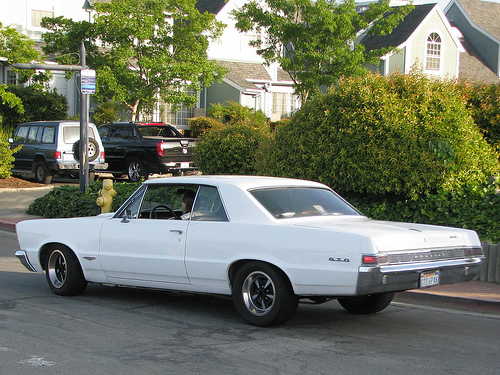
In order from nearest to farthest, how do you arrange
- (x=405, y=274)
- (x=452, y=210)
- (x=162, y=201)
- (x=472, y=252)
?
(x=405, y=274)
(x=472, y=252)
(x=162, y=201)
(x=452, y=210)

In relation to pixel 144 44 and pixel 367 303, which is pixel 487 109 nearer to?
pixel 367 303

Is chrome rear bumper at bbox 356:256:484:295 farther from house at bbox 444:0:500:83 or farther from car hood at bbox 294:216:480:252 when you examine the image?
house at bbox 444:0:500:83

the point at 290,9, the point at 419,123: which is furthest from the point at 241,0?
the point at 419,123

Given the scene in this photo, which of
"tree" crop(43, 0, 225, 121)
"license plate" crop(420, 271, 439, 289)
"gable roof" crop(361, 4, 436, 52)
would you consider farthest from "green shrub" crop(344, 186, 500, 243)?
"gable roof" crop(361, 4, 436, 52)

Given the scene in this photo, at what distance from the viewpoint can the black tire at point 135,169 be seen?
2292cm

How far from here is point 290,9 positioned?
29297 mm

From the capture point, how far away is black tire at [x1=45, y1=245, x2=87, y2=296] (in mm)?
8469

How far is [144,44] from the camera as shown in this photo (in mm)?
29391

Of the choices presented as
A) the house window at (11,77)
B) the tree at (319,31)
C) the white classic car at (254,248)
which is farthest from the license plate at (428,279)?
the house window at (11,77)

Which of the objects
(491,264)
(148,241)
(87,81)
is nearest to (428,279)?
(148,241)

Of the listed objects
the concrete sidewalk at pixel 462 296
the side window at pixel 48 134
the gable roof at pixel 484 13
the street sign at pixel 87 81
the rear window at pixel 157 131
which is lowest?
the concrete sidewalk at pixel 462 296

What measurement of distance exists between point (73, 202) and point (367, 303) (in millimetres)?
9696

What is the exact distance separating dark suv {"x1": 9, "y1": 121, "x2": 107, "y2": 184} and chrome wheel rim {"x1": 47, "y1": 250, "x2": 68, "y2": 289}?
42.3ft

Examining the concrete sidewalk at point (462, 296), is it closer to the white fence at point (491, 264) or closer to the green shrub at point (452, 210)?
the white fence at point (491, 264)
